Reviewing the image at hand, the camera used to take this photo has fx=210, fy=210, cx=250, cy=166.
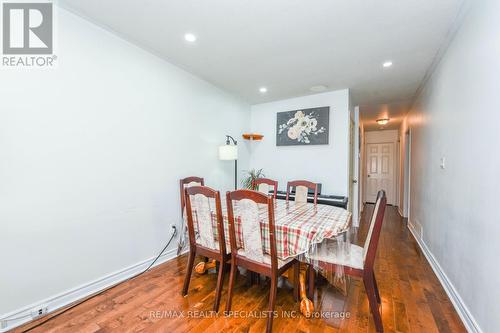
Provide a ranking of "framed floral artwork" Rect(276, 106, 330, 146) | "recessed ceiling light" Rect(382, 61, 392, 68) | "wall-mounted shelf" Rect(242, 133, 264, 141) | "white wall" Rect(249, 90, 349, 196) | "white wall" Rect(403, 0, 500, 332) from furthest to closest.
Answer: "wall-mounted shelf" Rect(242, 133, 264, 141) < "framed floral artwork" Rect(276, 106, 330, 146) < "white wall" Rect(249, 90, 349, 196) < "recessed ceiling light" Rect(382, 61, 392, 68) < "white wall" Rect(403, 0, 500, 332)

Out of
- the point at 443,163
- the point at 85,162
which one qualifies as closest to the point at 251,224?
the point at 85,162

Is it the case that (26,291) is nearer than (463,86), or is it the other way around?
(26,291)

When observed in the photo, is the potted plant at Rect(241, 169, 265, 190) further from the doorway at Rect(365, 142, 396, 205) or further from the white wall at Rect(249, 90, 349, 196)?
the doorway at Rect(365, 142, 396, 205)

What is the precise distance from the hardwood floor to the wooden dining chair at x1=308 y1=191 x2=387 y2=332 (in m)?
0.19

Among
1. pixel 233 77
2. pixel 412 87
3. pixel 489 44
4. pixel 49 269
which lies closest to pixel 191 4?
pixel 233 77

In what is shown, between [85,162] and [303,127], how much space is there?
125 inches

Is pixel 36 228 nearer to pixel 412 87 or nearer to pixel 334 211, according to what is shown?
pixel 334 211

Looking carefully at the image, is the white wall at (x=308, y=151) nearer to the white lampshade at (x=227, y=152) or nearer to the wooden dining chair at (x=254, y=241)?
the white lampshade at (x=227, y=152)

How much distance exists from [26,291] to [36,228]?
0.47 metres

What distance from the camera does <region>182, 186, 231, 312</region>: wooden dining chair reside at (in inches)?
67.3

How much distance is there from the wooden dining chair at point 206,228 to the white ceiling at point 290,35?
59.8 inches

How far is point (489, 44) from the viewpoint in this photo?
139 cm

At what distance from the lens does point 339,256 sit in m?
1.67

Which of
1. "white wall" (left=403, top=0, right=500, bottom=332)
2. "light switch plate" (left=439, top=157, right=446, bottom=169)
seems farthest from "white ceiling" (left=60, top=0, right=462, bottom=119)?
"light switch plate" (left=439, top=157, right=446, bottom=169)
